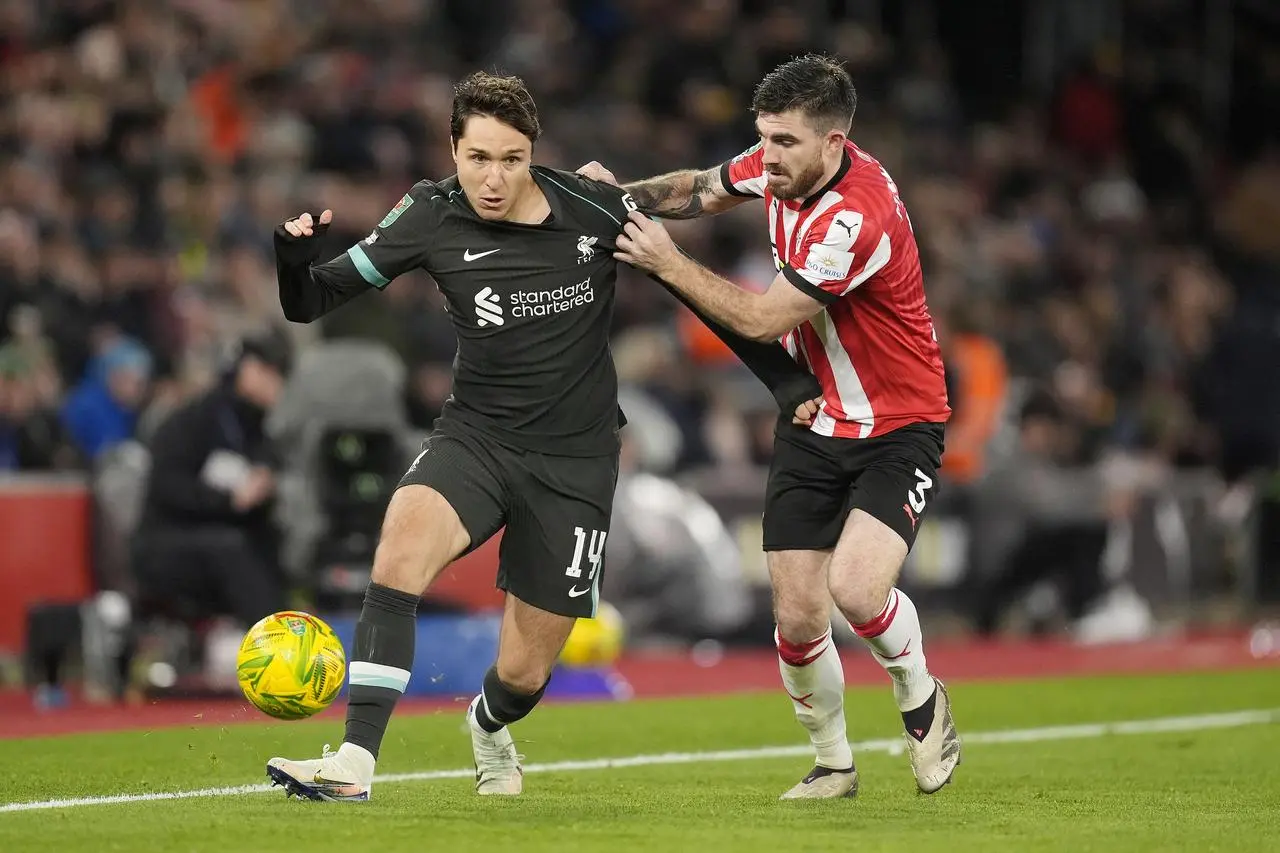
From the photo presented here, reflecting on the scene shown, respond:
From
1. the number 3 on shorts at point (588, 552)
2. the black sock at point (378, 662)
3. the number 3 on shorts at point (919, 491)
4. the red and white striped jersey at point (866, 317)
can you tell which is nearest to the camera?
the black sock at point (378, 662)

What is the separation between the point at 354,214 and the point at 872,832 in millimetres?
10641

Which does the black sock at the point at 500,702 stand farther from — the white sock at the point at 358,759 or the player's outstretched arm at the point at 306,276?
the player's outstretched arm at the point at 306,276

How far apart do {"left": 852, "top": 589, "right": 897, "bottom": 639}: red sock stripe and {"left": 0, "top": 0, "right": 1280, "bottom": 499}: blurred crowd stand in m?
7.30

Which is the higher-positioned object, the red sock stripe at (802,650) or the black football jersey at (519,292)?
the black football jersey at (519,292)

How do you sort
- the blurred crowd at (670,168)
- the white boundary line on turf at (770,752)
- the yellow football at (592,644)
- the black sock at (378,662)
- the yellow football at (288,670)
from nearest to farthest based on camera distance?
the black sock at (378,662) → the yellow football at (288,670) → the white boundary line on turf at (770,752) → the yellow football at (592,644) → the blurred crowd at (670,168)

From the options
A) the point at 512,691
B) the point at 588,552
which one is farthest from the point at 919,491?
the point at 512,691

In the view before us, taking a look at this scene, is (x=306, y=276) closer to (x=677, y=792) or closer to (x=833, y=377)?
(x=833, y=377)

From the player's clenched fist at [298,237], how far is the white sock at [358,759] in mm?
1653

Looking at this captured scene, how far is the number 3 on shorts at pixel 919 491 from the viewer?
25.8ft

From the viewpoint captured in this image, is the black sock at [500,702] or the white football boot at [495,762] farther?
the white football boot at [495,762]

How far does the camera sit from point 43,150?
1539cm

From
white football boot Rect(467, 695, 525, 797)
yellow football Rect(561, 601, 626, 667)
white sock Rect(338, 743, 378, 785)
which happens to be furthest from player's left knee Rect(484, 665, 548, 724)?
yellow football Rect(561, 601, 626, 667)

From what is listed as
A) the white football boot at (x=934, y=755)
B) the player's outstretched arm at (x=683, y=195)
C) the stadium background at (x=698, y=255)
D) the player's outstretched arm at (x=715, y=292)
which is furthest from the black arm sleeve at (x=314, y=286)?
the stadium background at (x=698, y=255)

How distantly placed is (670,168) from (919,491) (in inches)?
466
